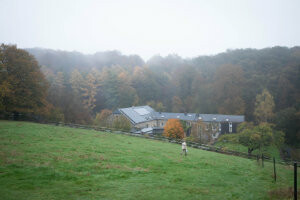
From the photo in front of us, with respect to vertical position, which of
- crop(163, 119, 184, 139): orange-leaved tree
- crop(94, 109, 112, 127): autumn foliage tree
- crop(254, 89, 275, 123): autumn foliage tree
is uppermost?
crop(254, 89, 275, 123): autumn foliage tree

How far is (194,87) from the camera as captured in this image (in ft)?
243

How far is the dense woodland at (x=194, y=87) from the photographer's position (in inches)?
1997

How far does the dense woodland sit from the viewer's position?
166 feet

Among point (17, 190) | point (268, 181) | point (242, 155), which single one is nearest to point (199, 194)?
point (268, 181)

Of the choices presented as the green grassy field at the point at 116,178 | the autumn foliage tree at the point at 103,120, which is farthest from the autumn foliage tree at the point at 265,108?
the green grassy field at the point at 116,178

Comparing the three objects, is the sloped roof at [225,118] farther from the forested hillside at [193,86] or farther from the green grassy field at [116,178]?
the green grassy field at [116,178]

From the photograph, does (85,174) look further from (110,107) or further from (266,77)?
(266,77)

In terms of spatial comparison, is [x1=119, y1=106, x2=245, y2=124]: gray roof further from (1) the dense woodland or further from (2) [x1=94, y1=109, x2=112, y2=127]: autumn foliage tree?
(1) the dense woodland

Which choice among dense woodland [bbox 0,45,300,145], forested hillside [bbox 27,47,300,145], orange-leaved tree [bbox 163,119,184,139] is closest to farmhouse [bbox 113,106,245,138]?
dense woodland [bbox 0,45,300,145]

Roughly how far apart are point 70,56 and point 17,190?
88648 millimetres

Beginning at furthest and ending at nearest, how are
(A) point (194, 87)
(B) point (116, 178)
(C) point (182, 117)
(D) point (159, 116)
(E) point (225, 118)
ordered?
(A) point (194, 87), (D) point (159, 116), (C) point (182, 117), (E) point (225, 118), (B) point (116, 178)

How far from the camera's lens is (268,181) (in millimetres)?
12406

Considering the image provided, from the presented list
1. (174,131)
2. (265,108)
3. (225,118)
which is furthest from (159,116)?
(265,108)

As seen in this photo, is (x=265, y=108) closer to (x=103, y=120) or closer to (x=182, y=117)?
(x=182, y=117)
